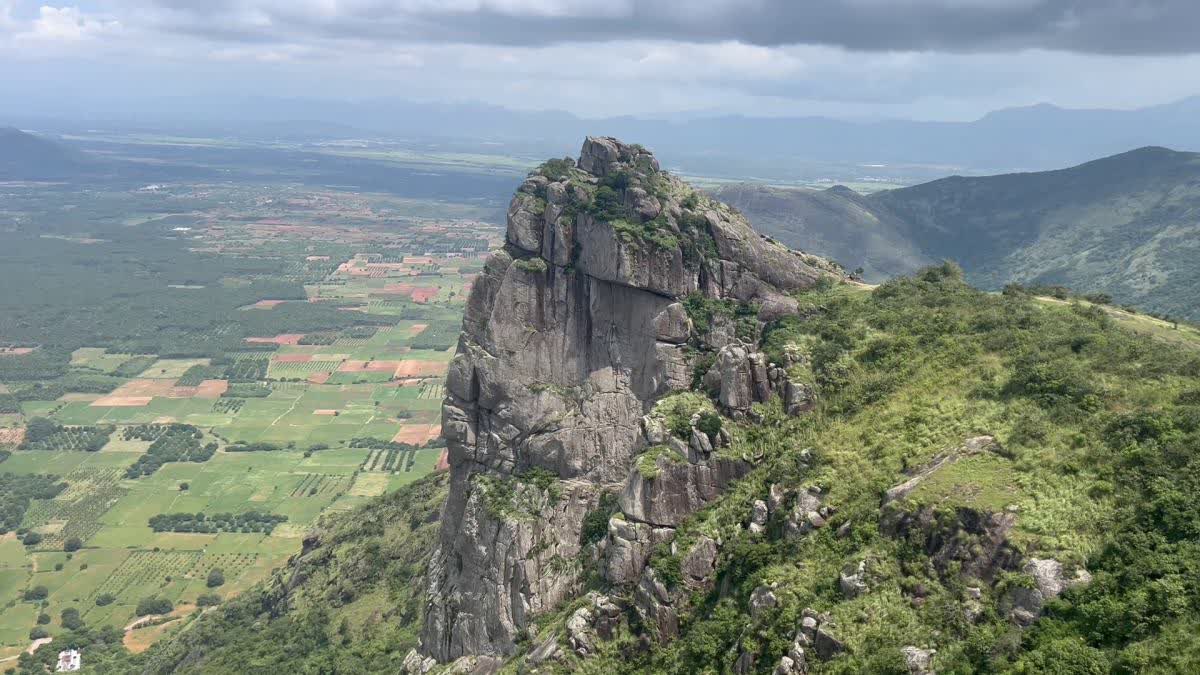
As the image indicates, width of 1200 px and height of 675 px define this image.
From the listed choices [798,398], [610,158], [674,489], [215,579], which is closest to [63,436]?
[215,579]

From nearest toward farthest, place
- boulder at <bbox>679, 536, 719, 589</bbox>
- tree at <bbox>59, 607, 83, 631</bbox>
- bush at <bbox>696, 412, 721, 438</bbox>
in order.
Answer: boulder at <bbox>679, 536, 719, 589</bbox> < bush at <bbox>696, 412, 721, 438</bbox> < tree at <bbox>59, 607, 83, 631</bbox>

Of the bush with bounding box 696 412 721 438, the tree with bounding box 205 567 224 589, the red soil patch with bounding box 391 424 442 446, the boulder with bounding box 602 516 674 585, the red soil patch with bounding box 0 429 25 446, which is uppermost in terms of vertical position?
the bush with bounding box 696 412 721 438

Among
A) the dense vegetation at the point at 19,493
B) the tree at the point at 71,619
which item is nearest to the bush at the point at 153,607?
the tree at the point at 71,619

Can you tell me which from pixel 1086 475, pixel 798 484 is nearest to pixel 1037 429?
pixel 1086 475

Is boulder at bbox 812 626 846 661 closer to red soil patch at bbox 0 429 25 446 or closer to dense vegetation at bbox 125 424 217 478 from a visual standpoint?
dense vegetation at bbox 125 424 217 478

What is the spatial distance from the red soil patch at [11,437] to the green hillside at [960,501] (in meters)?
180

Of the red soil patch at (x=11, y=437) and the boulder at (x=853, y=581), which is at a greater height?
the boulder at (x=853, y=581)

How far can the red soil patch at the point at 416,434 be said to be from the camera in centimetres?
18700

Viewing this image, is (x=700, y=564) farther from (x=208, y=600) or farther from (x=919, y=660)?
(x=208, y=600)

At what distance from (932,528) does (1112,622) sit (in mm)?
7410

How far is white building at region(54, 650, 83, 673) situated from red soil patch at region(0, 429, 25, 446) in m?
102

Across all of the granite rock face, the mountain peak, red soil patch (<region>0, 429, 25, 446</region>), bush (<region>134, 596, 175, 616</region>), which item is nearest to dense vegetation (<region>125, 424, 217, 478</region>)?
red soil patch (<region>0, 429, 25, 446</region>)

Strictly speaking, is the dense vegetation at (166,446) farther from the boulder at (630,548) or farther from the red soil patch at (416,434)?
the boulder at (630,548)

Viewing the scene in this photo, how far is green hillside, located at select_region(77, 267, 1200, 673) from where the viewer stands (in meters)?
30.9
